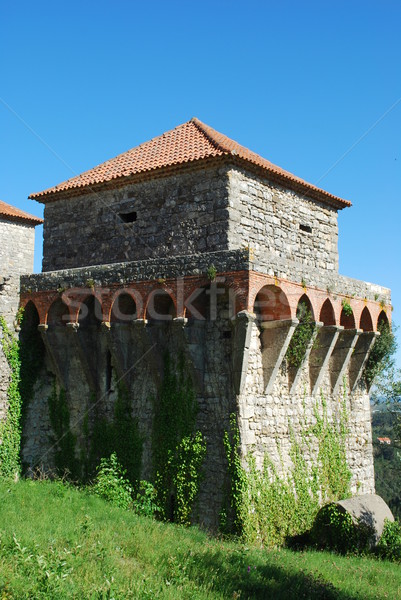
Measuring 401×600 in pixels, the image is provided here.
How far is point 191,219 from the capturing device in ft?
44.5

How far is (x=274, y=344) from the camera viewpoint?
12.7 meters

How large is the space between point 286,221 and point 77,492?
7.50 m

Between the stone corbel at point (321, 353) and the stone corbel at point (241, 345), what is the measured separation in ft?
9.16

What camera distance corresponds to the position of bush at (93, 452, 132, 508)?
39.8ft

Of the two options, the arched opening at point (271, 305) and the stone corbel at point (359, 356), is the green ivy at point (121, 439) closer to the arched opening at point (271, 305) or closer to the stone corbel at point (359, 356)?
the arched opening at point (271, 305)

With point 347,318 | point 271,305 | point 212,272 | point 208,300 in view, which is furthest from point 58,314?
point 347,318

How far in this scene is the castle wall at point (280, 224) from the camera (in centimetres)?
1323

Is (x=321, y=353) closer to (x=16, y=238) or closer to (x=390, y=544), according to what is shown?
(x=390, y=544)

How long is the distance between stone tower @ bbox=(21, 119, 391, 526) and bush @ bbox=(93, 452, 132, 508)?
50cm

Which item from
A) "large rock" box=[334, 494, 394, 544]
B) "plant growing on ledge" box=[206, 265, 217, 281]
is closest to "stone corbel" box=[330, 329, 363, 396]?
"large rock" box=[334, 494, 394, 544]

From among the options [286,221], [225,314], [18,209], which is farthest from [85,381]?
[18,209]

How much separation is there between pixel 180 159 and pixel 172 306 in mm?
3279

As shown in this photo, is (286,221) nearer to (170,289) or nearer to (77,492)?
(170,289)

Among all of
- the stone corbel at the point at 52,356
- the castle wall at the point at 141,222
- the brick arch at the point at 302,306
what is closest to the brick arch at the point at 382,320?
the brick arch at the point at 302,306
